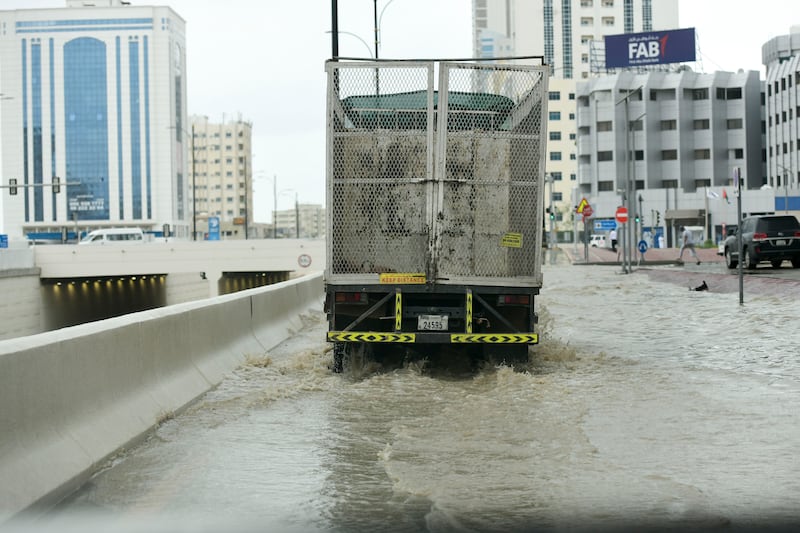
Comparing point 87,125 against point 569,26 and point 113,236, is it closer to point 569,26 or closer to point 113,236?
point 569,26

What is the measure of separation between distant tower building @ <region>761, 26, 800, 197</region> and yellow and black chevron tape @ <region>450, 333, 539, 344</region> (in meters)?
92.9

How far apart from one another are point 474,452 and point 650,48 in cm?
10850

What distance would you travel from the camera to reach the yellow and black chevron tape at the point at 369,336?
38.9ft

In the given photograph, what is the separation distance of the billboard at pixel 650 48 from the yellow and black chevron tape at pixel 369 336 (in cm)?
10328

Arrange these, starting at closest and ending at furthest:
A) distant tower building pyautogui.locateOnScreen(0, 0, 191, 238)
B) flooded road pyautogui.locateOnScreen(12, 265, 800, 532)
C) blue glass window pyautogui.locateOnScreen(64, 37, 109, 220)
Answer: flooded road pyautogui.locateOnScreen(12, 265, 800, 532) → distant tower building pyautogui.locateOnScreen(0, 0, 191, 238) → blue glass window pyautogui.locateOnScreen(64, 37, 109, 220)

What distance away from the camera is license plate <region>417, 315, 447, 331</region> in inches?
468

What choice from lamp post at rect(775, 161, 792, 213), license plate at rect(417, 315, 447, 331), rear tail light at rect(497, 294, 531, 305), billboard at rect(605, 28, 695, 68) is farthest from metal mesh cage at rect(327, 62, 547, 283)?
billboard at rect(605, 28, 695, 68)

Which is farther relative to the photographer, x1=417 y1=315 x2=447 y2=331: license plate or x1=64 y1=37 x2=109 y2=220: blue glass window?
x1=64 y1=37 x2=109 y2=220: blue glass window

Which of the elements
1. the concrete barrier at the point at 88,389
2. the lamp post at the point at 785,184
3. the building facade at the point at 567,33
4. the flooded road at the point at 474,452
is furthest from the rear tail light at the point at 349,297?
the building facade at the point at 567,33

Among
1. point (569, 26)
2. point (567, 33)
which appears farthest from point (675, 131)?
point (569, 26)

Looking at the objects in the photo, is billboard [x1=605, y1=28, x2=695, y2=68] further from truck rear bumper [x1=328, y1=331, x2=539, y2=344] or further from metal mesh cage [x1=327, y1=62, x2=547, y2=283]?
truck rear bumper [x1=328, y1=331, x2=539, y2=344]

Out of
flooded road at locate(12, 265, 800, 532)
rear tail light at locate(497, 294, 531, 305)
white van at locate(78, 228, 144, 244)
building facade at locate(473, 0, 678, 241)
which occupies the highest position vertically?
building facade at locate(473, 0, 678, 241)

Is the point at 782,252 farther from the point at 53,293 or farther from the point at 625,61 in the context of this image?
the point at 625,61

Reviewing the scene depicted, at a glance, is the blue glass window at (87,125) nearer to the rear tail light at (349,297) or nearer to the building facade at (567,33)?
the building facade at (567,33)
